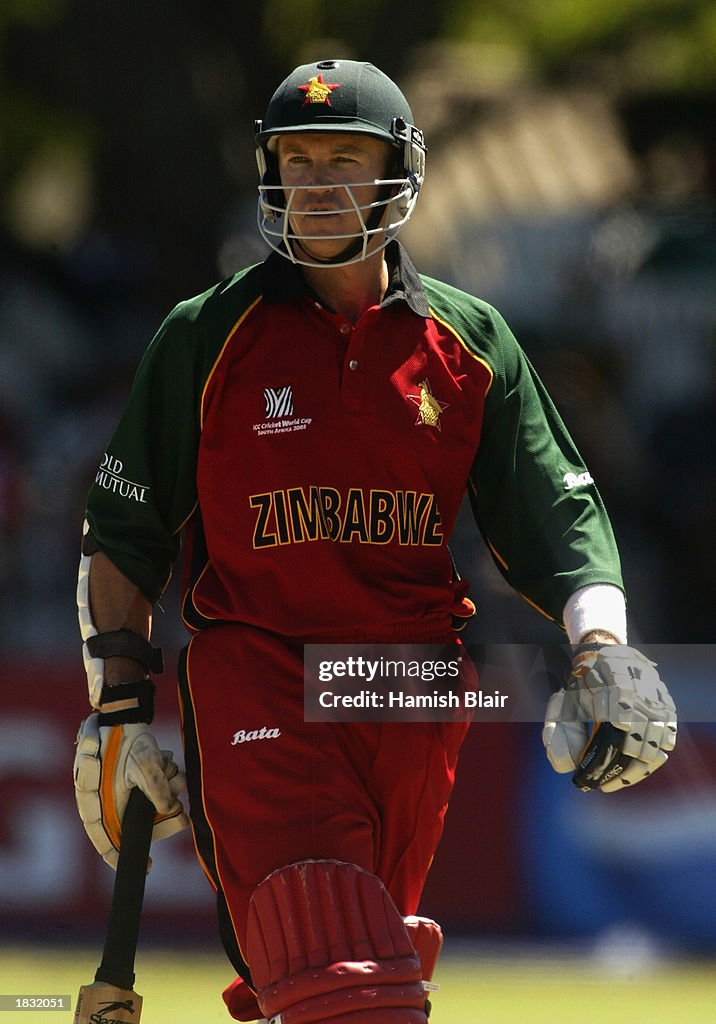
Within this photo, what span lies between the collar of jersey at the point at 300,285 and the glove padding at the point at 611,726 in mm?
891

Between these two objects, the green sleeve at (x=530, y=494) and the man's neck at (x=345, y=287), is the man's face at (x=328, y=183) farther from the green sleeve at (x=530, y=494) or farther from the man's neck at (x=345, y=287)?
the green sleeve at (x=530, y=494)

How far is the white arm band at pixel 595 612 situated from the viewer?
12.3 feet

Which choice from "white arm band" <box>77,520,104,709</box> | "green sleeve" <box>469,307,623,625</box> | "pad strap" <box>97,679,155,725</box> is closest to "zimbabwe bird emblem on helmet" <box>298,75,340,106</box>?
"green sleeve" <box>469,307,623,625</box>

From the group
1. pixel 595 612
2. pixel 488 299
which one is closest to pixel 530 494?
pixel 595 612

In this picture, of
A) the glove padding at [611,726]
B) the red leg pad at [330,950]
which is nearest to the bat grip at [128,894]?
the red leg pad at [330,950]

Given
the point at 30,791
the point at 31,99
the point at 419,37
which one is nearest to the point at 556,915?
the point at 30,791

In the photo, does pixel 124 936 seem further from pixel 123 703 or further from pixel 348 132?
pixel 348 132

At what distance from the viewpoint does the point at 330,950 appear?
10.9 feet

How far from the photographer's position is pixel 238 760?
142 inches

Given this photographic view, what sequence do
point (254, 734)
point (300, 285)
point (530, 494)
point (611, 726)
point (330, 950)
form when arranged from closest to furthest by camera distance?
point (330, 950), point (611, 726), point (254, 734), point (300, 285), point (530, 494)

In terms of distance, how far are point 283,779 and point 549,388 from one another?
558 centimetres

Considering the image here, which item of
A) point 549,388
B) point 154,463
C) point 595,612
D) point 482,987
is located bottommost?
point 482,987

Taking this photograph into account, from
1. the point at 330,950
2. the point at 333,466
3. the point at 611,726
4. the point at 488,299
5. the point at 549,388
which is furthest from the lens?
the point at 488,299

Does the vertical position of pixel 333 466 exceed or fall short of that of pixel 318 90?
it falls short
